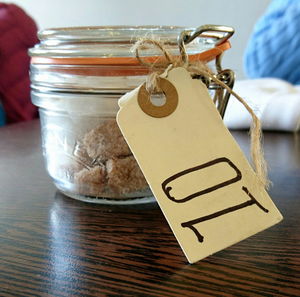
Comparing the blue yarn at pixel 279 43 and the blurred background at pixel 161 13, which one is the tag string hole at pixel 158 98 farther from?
the blurred background at pixel 161 13

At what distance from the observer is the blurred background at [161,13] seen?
4.47 ft

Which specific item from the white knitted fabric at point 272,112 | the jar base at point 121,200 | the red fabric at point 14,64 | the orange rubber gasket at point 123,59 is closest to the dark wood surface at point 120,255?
the jar base at point 121,200

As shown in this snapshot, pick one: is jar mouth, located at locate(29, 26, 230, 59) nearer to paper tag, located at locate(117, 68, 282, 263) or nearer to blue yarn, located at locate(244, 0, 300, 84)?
paper tag, located at locate(117, 68, 282, 263)

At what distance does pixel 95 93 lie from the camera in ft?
1.20

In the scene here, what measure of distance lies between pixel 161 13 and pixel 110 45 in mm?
1137

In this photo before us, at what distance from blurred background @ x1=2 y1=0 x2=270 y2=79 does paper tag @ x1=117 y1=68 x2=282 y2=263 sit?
1.04 metres

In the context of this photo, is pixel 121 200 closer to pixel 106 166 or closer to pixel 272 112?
pixel 106 166

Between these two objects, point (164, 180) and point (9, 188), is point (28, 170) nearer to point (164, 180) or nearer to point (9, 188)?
point (9, 188)

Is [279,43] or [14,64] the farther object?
[14,64]

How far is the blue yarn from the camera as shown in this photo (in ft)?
3.24

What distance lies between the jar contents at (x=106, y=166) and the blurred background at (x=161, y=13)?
39.6 inches

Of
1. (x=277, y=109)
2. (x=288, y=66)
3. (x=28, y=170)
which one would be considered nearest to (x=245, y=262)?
(x=28, y=170)

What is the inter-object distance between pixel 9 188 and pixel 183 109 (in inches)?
8.6

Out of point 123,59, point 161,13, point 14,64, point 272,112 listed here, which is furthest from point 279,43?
point 123,59
